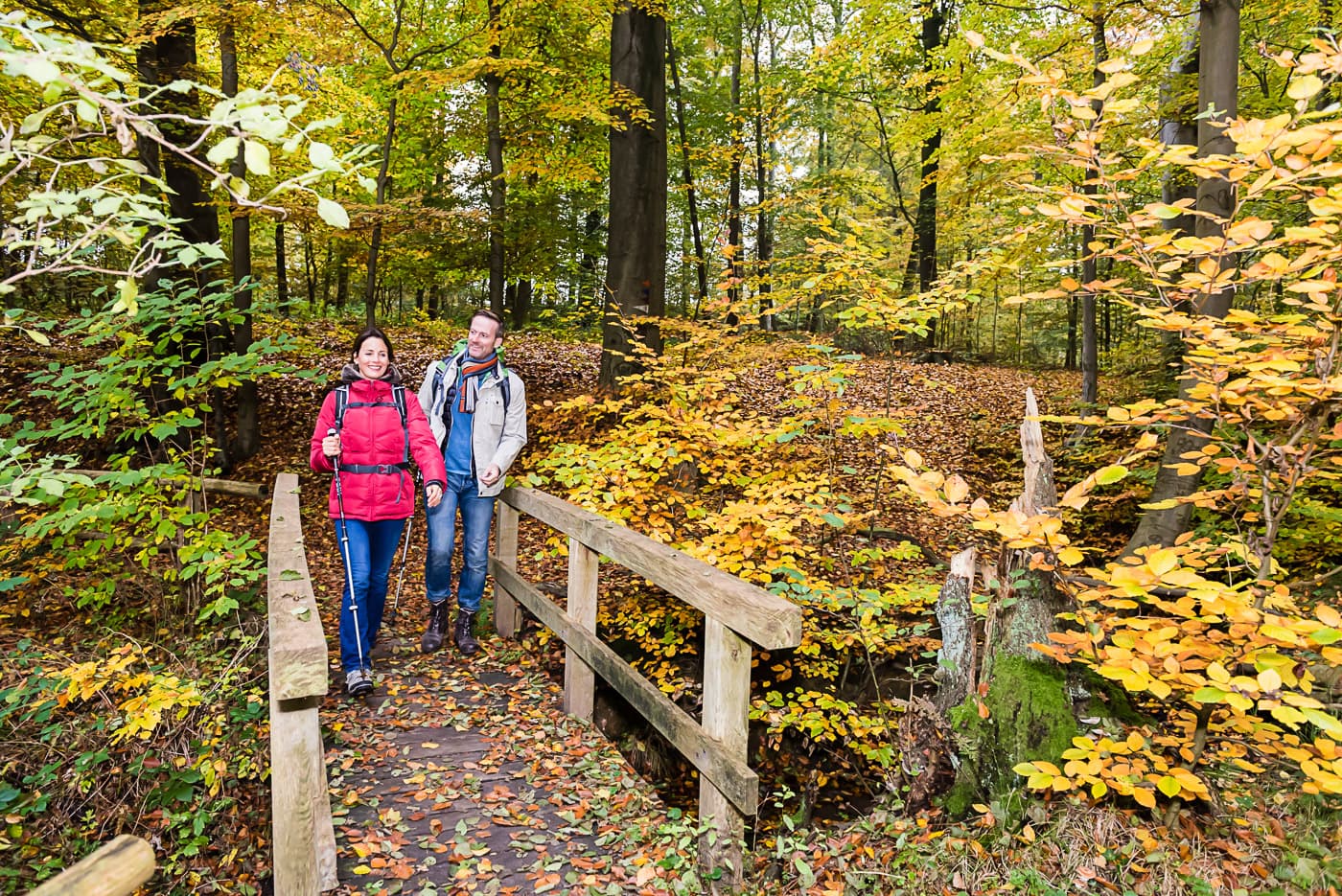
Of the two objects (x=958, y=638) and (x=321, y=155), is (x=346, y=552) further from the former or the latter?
(x=958, y=638)

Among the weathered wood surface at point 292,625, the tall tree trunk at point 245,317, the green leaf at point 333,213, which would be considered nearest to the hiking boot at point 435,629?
the weathered wood surface at point 292,625

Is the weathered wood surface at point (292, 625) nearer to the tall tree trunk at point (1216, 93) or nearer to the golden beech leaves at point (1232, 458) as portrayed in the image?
the golden beech leaves at point (1232, 458)

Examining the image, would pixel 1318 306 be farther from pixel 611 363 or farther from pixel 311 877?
pixel 611 363

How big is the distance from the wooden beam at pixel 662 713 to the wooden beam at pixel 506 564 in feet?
1.44

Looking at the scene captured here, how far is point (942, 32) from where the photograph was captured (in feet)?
52.0

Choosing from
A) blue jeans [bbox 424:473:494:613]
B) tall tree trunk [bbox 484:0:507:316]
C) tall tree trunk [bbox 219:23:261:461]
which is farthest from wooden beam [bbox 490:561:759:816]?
tall tree trunk [bbox 484:0:507:316]

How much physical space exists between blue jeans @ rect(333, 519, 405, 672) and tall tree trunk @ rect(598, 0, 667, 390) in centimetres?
407

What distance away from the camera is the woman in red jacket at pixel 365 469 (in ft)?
13.6

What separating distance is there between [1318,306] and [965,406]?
10771mm

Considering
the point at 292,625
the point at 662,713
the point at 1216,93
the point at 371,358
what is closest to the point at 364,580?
the point at 371,358

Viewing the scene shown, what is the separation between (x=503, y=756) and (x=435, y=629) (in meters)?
1.47

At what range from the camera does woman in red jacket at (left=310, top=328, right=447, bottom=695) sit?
4.15 meters

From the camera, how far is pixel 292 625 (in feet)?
8.77

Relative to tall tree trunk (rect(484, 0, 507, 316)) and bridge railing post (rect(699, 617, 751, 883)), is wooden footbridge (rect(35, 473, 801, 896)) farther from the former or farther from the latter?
tall tree trunk (rect(484, 0, 507, 316))
